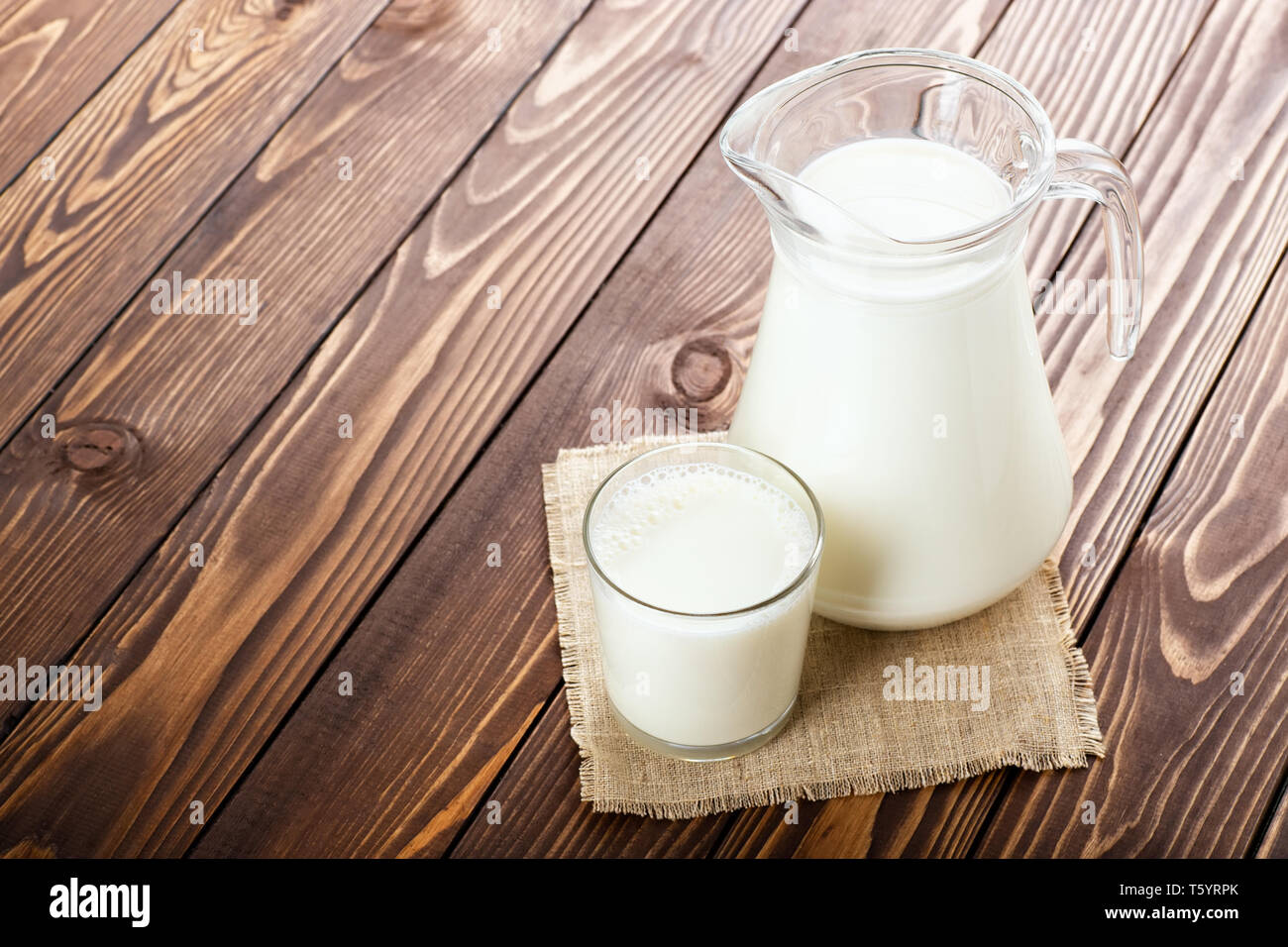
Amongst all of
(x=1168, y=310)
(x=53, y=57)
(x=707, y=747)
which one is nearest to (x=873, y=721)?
(x=707, y=747)

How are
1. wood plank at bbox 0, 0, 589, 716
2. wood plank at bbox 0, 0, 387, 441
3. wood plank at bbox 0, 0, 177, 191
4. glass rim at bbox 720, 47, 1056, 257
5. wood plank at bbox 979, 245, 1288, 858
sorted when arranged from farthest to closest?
wood plank at bbox 0, 0, 177, 191, wood plank at bbox 0, 0, 387, 441, wood plank at bbox 0, 0, 589, 716, wood plank at bbox 979, 245, 1288, 858, glass rim at bbox 720, 47, 1056, 257

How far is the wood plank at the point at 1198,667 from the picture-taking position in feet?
2.48

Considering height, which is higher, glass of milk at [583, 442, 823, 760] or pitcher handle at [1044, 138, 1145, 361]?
pitcher handle at [1044, 138, 1145, 361]

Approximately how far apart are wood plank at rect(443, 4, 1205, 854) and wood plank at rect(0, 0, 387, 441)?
0.34 metres

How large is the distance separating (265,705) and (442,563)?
0.47ft

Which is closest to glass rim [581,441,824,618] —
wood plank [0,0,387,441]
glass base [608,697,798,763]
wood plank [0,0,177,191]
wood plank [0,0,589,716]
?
glass base [608,697,798,763]

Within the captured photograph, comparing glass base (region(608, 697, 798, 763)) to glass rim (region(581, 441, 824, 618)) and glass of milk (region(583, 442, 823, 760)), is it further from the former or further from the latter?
glass rim (region(581, 441, 824, 618))

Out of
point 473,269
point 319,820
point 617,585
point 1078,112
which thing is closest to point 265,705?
point 319,820

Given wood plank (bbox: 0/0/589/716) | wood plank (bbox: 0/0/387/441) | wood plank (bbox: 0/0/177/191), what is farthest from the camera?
wood plank (bbox: 0/0/177/191)

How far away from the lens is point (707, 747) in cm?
78

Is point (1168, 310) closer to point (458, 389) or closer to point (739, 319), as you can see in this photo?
point (739, 319)

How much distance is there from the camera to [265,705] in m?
0.81

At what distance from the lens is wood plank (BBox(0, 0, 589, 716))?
89 centimetres

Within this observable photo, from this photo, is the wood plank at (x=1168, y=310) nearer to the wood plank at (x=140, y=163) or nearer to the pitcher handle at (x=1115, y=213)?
the pitcher handle at (x=1115, y=213)
